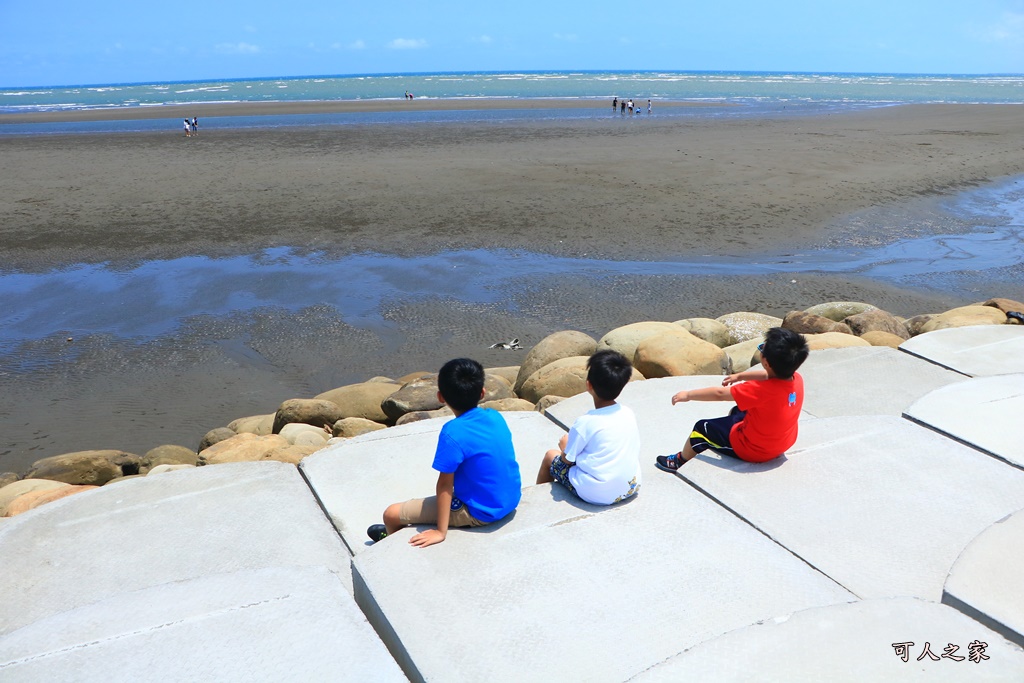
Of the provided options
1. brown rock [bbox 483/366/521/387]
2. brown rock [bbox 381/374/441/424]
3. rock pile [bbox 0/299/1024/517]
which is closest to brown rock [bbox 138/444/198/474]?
rock pile [bbox 0/299/1024/517]

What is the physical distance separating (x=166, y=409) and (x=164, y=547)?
186 inches

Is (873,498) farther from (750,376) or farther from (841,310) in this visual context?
(841,310)

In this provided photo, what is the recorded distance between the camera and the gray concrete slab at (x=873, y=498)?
363 centimetres

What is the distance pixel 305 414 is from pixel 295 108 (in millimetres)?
51975

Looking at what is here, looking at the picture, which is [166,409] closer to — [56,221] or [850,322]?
[850,322]

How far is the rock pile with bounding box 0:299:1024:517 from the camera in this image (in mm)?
6176

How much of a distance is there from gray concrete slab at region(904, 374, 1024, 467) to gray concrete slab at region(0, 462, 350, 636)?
3676 mm

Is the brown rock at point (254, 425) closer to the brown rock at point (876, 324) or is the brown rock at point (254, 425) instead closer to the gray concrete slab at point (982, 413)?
the gray concrete slab at point (982, 413)

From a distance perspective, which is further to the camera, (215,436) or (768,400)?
(215,436)

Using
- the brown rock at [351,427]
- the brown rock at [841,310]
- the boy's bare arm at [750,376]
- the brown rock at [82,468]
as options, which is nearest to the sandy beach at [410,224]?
the brown rock at [82,468]

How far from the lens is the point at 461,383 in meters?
3.80

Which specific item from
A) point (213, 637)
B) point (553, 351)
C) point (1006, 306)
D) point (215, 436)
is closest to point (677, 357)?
point (553, 351)

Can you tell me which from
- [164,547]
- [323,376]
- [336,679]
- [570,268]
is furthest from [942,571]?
[570,268]

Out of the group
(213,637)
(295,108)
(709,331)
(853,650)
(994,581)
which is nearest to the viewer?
(853,650)
